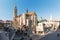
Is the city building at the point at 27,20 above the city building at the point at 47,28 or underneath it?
above

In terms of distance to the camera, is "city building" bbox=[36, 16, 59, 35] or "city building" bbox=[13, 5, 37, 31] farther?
"city building" bbox=[13, 5, 37, 31]

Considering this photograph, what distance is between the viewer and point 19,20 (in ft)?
119

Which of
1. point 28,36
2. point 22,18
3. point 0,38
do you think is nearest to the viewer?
point 0,38

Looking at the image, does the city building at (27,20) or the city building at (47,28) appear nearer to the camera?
the city building at (47,28)

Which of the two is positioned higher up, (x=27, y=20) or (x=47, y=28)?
(x=27, y=20)

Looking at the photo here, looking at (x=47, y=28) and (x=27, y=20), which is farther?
(x=27, y=20)

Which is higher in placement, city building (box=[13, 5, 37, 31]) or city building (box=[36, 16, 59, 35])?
city building (box=[13, 5, 37, 31])

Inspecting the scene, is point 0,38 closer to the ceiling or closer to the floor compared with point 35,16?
closer to the floor

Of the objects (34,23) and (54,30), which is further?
(34,23)

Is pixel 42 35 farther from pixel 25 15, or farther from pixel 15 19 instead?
pixel 15 19

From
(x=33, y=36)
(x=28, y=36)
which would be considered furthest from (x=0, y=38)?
(x=33, y=36)

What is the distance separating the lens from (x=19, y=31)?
22.2 m

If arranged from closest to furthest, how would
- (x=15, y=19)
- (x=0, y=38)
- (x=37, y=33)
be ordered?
(x=0, y=38) < (x=37, y=33) < (x=15, y=19)

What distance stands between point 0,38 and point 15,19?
22934 millimetres
